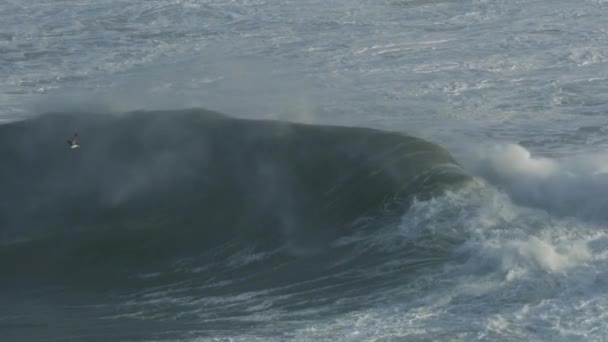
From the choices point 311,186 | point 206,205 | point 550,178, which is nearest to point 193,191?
point 206,205

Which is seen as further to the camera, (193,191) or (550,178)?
(193,191)

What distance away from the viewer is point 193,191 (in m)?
16.2

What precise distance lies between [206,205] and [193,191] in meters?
0.49

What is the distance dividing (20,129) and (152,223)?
418cm

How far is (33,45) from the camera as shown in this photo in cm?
2494

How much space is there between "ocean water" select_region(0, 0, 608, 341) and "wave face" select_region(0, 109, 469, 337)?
4cm

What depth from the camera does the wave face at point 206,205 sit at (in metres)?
13.8

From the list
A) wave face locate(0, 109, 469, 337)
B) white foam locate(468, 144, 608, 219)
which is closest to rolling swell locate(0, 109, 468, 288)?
wave face locate(0, 109, 469, 337)

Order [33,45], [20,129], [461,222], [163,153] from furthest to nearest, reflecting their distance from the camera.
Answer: [33,45], [20,129], [163,153], [461,222]

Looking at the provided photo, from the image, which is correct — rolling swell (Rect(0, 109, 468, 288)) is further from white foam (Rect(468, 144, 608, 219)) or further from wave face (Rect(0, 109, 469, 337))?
white foam (Rect(468, 144, 608, 219))

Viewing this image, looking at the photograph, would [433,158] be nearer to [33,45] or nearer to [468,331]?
[468,331]

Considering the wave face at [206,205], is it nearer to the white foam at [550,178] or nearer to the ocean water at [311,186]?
the ocean water at [311,186]

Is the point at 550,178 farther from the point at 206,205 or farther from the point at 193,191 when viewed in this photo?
the point at 193,191

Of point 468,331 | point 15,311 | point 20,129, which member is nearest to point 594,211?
point 468,331
